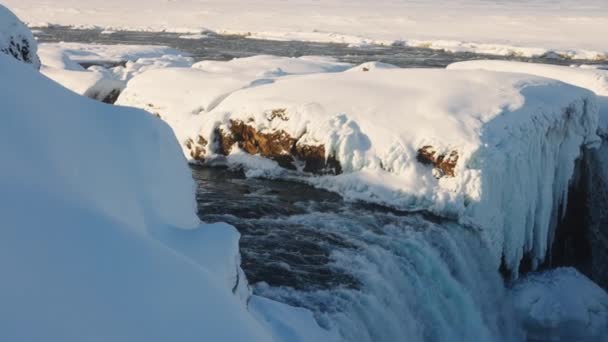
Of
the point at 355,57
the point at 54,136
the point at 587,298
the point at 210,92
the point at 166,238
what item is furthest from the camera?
the point at 355,57

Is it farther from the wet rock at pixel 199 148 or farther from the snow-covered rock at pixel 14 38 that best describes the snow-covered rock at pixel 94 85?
the snow-covered rock at pixel 14 38

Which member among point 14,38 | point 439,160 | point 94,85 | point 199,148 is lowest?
point 199,148

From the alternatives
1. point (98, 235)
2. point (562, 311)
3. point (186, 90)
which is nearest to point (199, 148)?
point (186, 90)

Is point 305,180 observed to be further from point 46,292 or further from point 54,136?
point 46,292

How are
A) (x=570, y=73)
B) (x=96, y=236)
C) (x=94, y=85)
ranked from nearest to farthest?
1. (x=96, y=236)
2. (x=94, y=85)
3. (x=570, y=73)

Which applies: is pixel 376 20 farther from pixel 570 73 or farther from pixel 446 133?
pixel 446 133

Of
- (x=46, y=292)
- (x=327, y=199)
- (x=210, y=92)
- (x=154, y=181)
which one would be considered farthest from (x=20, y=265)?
(x=210, y=92)
